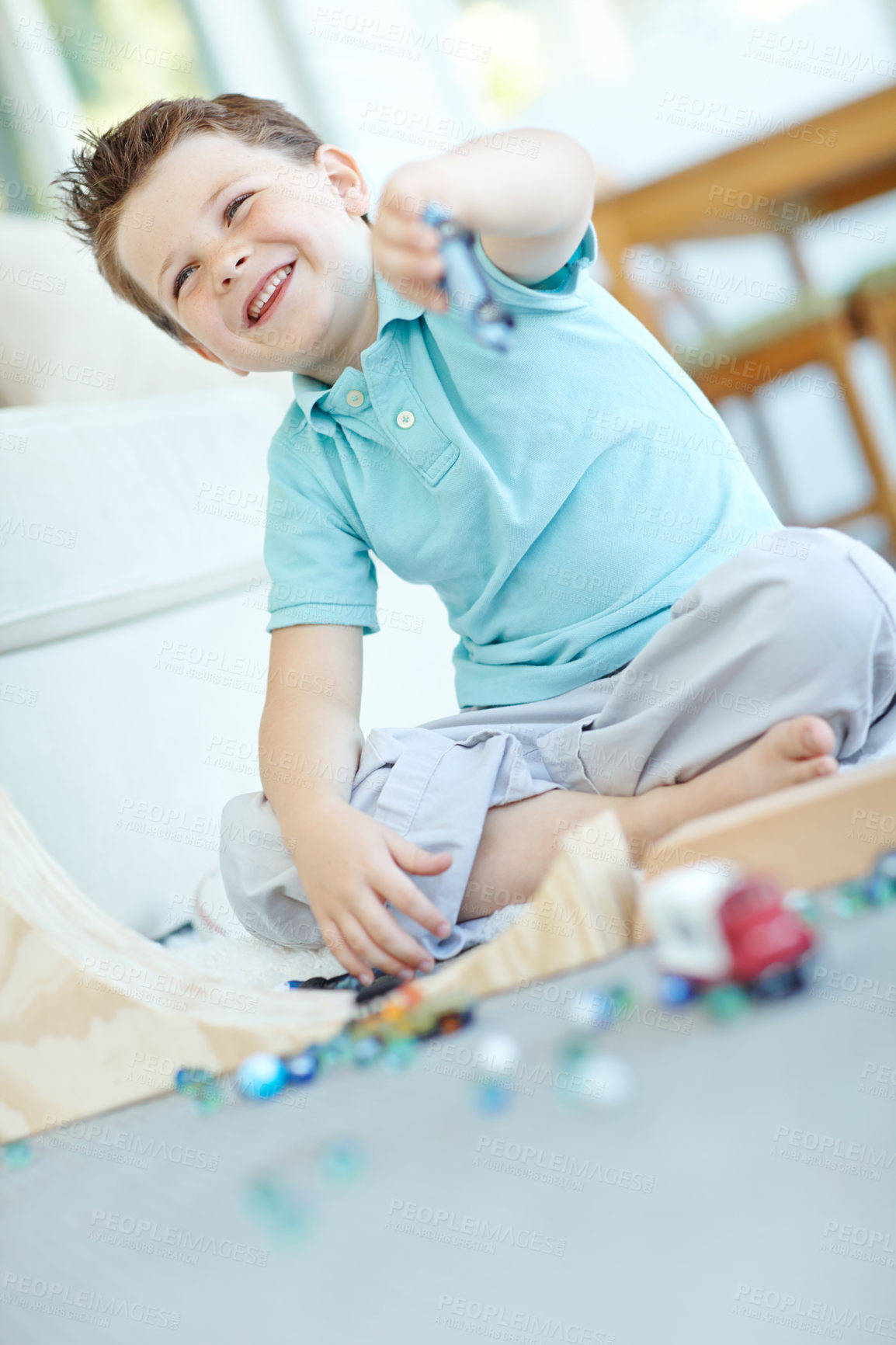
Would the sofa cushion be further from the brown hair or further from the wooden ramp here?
the wooden ramp

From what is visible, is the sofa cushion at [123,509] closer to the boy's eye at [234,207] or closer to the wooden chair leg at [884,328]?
the boy's eye at [234,207]

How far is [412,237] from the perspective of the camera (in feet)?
1.74

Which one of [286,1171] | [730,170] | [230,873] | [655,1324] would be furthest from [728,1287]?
[730,170]

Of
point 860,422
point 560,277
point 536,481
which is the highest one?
point 560,277

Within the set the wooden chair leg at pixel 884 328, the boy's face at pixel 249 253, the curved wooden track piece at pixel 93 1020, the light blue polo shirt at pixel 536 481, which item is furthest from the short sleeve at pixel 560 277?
the wooden chair leg at pixel 884 328

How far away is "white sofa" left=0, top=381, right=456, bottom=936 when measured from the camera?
910mm

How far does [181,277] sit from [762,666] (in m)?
0.52

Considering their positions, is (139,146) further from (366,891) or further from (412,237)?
(366,891)

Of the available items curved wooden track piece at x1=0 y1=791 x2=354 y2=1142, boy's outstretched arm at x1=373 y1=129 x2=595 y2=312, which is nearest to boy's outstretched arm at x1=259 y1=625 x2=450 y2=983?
curved wooden track piece at x1=0 y1=791 x2=354 y2=1142

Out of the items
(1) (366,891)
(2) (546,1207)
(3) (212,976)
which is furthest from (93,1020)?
(2) (546,1207)

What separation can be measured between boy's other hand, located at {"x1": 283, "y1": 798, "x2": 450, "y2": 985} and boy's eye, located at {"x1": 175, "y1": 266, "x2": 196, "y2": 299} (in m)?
0.42

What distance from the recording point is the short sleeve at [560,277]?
78cm

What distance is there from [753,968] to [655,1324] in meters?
0.10

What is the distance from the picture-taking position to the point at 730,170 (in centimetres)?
179
